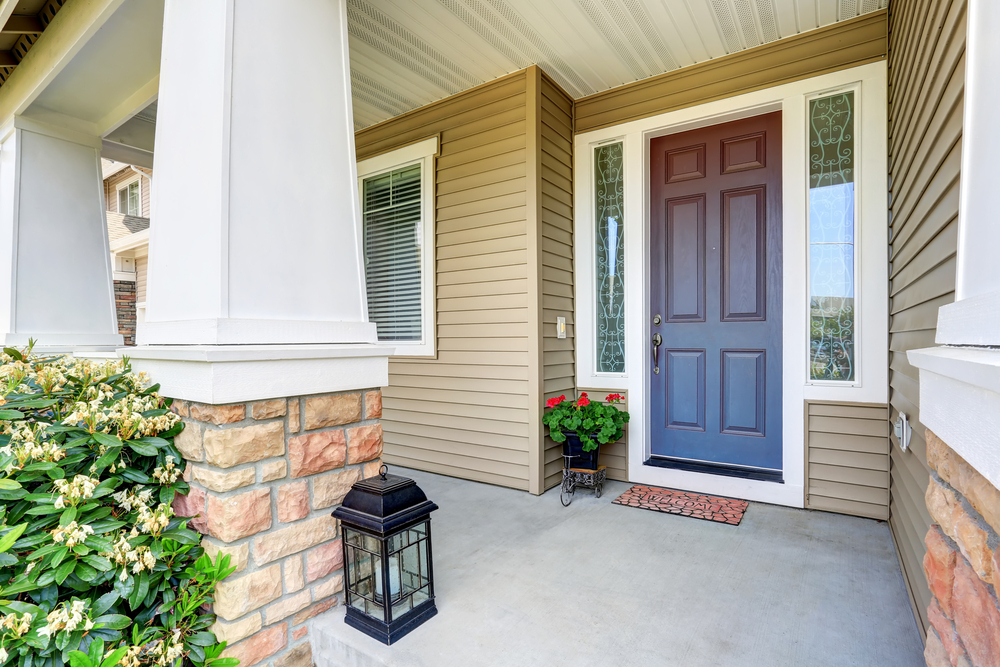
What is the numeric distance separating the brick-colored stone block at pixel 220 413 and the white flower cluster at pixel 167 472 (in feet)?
0.56

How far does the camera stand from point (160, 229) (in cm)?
161

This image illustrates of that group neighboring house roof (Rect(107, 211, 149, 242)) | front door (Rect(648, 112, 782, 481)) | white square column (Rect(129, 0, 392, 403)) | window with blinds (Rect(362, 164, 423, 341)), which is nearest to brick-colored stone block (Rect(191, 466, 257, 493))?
white square column (Rect(129, 0, 392, 403))

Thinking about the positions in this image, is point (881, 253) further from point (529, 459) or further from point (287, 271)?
point (287, 271)

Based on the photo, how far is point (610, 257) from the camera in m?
3.25

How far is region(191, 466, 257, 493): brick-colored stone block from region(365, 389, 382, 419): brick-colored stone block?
17.1 inches

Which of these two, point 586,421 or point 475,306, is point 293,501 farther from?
point 475,306

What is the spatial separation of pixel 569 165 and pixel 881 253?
1.84m

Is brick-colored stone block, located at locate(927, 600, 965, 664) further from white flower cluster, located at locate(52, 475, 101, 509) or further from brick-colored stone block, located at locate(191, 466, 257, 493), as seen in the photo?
white flower cluster, located at locate(52, 475, 101, 509)

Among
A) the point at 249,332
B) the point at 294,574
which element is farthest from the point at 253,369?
the point at 294,574

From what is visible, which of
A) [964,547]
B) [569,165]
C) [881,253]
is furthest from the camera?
[569,165]

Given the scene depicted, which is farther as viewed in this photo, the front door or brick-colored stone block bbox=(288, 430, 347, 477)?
the front door

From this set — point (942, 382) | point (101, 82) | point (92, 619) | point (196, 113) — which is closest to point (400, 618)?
point (92, 619)

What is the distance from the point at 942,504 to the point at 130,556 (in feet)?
6.12

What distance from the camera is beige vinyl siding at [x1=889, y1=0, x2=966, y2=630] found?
4.22 ft
